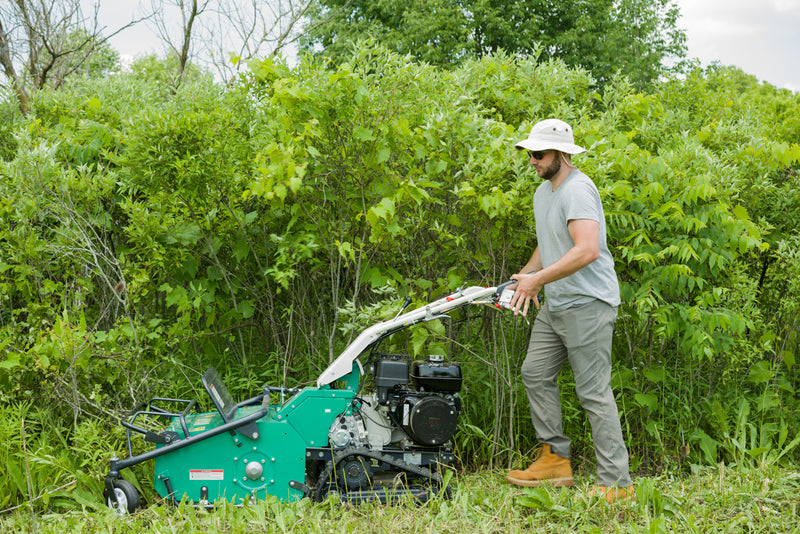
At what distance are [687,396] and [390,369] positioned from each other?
94.9 inches

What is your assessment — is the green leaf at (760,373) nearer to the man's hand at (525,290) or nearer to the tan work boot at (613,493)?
the tan work boot at (613,493)

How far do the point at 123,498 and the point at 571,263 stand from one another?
8.96ft

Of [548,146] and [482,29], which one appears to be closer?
[548,146]

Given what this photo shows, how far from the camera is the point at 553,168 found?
13.1ft

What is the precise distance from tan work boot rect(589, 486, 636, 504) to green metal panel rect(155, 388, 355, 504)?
1.47 meters

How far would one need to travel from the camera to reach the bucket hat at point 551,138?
12.9ft

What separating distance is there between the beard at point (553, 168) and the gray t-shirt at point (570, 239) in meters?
0.08

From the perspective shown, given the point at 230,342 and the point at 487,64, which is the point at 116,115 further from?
the point at 487,64

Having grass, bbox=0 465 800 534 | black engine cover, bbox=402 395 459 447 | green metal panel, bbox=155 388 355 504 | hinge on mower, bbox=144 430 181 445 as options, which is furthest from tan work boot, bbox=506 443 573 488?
hinge on mower, bbox=144 430 181 445

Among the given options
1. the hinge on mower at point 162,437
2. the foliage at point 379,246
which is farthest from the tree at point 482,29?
the hinge on mower at point 162,437

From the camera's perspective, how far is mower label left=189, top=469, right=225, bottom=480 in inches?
147

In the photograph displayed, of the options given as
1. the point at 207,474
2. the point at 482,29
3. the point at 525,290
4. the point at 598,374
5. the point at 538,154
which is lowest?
the point at 207,474

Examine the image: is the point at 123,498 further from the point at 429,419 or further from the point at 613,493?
the point at 613,493

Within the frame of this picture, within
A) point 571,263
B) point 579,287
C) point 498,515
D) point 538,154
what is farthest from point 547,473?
point 538,154
